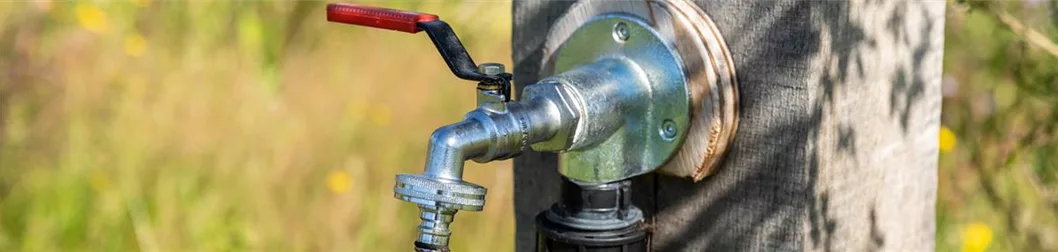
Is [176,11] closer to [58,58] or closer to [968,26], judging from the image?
[58,58]

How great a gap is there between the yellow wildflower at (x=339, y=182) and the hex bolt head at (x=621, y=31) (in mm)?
1696

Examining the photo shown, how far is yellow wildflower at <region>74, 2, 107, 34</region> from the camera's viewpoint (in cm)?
322

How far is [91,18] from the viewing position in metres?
3.25

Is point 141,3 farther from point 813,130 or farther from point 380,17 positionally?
point 813,130

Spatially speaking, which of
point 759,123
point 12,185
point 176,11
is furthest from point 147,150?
point 759,123

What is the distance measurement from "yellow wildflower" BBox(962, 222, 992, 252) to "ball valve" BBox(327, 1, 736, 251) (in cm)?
137

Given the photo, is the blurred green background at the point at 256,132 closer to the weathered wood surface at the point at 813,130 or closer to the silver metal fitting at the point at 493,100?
the weathered wood surface at the point at 813,130

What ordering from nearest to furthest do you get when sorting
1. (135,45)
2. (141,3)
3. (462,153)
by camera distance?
1. (462,153)
2. (135,45)
3. (141,3)

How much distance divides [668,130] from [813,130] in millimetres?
149

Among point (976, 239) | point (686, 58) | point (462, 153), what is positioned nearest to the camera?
point (462, 153)

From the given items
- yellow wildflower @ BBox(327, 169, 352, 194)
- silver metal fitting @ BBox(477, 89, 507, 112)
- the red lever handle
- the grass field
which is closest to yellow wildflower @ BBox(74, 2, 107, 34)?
the grass field

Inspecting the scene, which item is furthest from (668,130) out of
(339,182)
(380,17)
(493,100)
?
(339,182)

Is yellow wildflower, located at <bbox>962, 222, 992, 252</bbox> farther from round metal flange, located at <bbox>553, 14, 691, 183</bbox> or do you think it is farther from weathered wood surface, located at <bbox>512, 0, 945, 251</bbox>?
round metal flange, located at <bbox>553, 14, 691, 183</bbox>

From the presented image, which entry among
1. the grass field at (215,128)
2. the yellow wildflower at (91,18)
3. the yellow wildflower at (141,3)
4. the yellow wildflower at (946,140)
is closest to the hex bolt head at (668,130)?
the yellow wildflower at (946,140)
